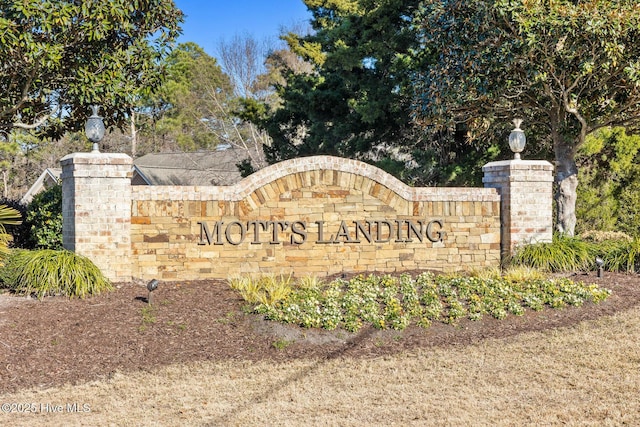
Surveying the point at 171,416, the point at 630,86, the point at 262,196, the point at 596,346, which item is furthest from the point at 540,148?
the point at 171,416

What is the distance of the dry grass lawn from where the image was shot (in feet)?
18.1

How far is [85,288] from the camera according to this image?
936cm

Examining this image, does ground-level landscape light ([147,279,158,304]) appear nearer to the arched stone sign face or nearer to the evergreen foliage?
the arched stone sign face

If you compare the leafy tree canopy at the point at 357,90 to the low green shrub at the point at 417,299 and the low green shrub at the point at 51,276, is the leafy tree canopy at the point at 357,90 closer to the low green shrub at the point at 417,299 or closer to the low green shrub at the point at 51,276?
the low green shrub at the point at 417,299

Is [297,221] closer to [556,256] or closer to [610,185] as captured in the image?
[556,256]

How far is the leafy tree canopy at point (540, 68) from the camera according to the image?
489 inches

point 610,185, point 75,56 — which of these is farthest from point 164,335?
point 610,185

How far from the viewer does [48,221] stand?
12.1 metres

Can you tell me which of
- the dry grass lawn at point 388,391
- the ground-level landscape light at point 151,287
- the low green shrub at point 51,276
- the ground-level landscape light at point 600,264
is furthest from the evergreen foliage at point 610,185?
the low green shrub at point 51,276

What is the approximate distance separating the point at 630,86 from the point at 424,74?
457 centimetres

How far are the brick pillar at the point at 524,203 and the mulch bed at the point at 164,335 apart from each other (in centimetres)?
293

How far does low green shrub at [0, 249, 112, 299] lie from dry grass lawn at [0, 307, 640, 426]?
3.13 meters

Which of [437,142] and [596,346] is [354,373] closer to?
[596,346]

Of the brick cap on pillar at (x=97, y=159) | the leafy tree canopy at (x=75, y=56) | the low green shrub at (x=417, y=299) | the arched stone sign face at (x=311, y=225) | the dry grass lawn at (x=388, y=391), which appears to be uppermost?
the leafy tree canopy at (x=75, y=56)
